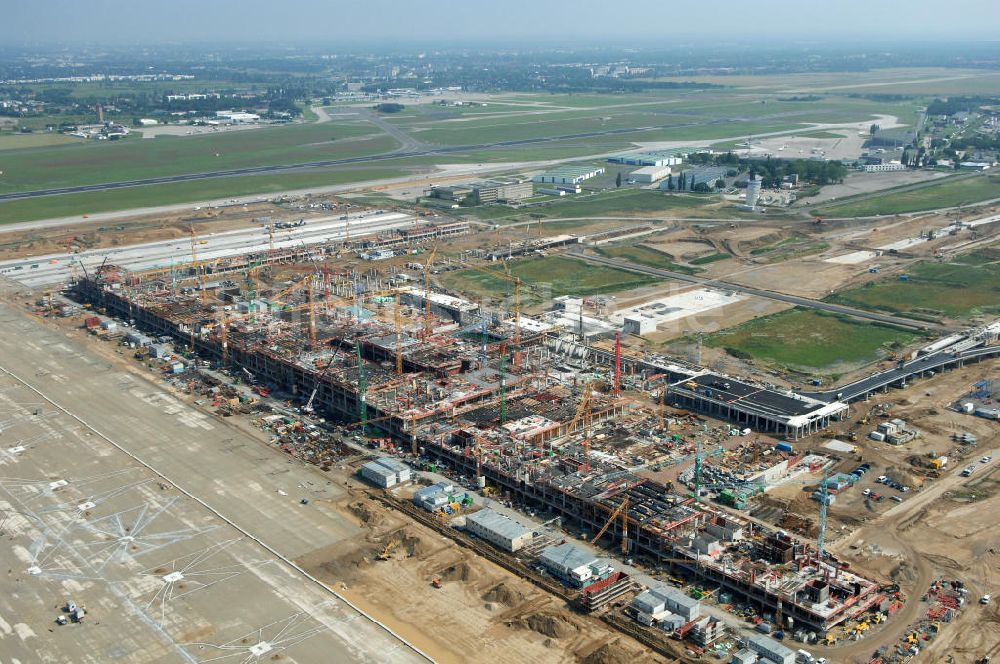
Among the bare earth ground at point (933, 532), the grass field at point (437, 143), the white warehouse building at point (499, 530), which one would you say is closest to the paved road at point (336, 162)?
the grass field at point (437, 143)

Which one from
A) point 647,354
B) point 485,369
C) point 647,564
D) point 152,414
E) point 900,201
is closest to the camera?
point 647,564

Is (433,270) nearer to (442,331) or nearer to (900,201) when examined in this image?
(442,331)

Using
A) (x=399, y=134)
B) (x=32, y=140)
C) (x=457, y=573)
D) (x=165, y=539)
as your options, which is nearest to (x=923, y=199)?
(x=457, y=573)

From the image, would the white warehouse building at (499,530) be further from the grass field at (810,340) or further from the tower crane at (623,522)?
the grass field at (810,340)

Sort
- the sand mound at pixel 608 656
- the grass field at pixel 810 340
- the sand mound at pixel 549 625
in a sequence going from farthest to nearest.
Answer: the grass field at pixel 810 340
the sand mound at pixel 549 625
the sand mound at pixel 608 656

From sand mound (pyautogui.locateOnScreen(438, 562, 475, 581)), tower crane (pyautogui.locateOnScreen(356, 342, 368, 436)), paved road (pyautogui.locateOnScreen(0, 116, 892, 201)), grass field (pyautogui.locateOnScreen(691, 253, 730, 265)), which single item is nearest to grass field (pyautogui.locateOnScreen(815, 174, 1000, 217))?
grass field (pyautogui.locateOnScreen(691, 253, 730, 265))

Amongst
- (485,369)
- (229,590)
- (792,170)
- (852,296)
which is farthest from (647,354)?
(792,170)
